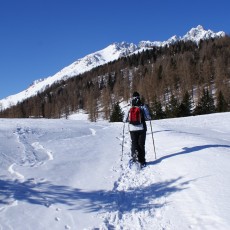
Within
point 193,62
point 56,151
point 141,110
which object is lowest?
point 56,151

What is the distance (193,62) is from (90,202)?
123326mm

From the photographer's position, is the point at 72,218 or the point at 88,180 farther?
the point at 88,180

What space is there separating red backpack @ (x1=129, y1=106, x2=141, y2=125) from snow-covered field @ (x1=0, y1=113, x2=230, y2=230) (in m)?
1.64

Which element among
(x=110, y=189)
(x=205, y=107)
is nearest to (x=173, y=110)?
(x=205, y=107)

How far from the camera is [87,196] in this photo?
8.11 m

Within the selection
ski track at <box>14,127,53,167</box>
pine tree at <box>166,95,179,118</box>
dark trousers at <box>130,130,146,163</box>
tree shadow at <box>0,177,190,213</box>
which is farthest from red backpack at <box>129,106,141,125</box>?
pine tree at <box>166,95,179,118</box>

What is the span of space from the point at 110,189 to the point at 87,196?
92 cm

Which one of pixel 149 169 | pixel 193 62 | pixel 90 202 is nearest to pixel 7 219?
pixel 90 202

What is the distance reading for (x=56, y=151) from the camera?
13.5m

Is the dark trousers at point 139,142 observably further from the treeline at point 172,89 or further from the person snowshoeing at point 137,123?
the treeline at point 172,89

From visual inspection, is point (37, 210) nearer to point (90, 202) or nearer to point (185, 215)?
point (90, 202)

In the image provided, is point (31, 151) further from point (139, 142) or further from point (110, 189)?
point (110, 189)

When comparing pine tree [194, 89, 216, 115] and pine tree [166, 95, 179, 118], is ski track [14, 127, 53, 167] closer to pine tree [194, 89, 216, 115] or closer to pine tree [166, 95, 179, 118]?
pine tree [166, 95, 179, 118]

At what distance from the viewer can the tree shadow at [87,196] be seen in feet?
24.6
